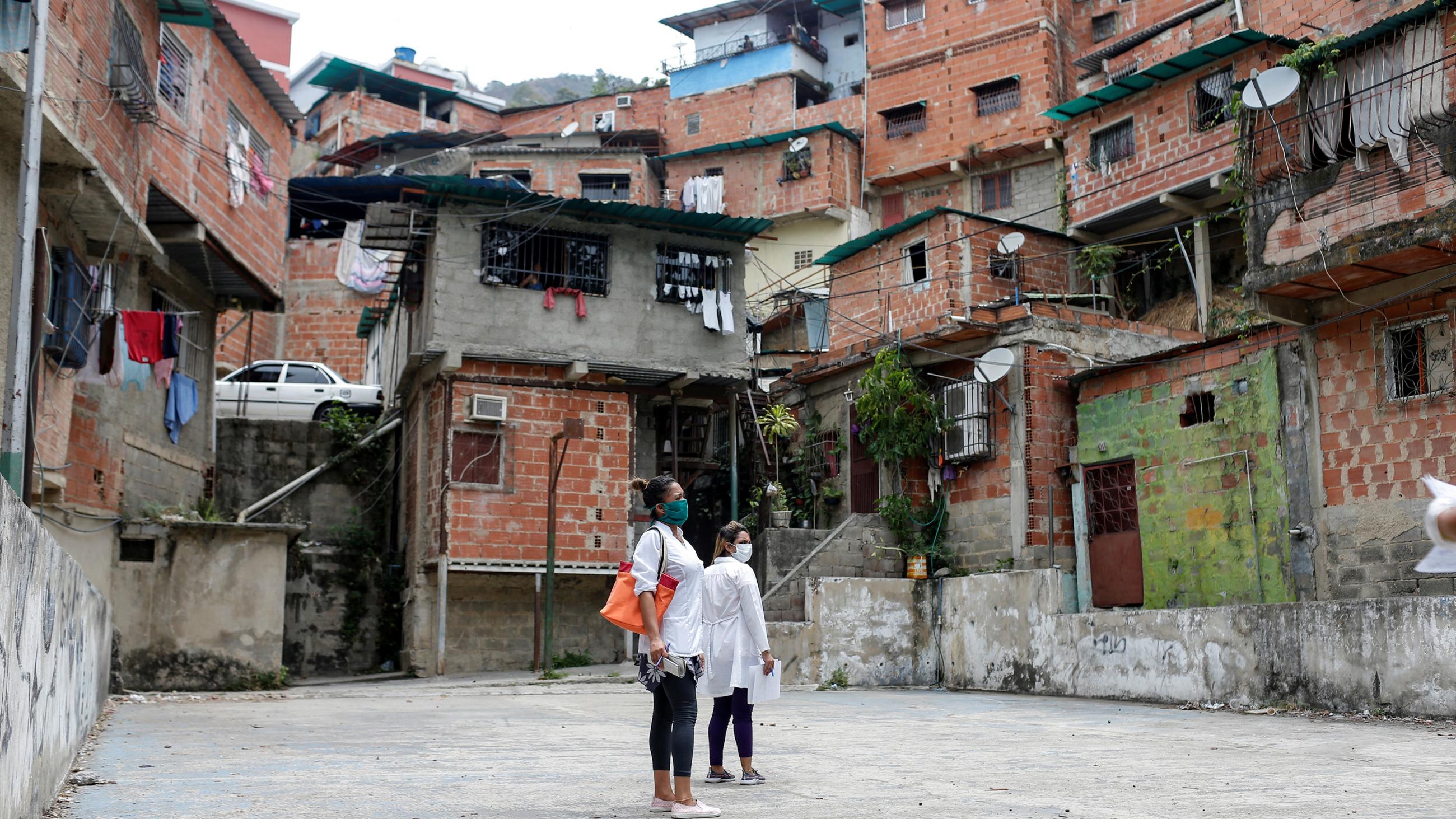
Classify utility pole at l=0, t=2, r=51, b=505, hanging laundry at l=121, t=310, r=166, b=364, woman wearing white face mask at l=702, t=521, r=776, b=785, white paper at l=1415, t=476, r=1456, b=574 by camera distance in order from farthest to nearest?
hanging laundry at l=121, t=310, r=166, b=364 → utility pole at l=0, t=2, r=51, b=505 → woman wearing white face mask at l=702, t=521, r=776, b=785 → white paper at l=1415, t=476, r=1456, b=574

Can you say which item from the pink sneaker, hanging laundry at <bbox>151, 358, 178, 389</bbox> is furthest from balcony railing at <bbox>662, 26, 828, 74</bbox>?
the pink sneaker

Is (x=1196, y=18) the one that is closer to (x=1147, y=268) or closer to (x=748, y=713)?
(x=1147, y=268)

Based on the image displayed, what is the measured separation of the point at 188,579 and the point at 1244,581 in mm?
14468

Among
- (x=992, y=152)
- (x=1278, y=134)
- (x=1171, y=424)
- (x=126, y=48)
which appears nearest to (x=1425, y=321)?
(x=1278, y=134)

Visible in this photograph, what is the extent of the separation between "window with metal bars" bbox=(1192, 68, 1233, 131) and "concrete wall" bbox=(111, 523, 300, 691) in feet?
59.5

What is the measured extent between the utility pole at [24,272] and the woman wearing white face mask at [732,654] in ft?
25.2

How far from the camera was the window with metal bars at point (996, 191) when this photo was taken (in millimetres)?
33531

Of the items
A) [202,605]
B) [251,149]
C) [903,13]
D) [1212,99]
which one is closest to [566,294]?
[251,149]

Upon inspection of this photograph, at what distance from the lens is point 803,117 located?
38469 mm

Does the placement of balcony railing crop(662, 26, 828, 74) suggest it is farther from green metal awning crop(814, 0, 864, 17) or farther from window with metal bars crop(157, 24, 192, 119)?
window with metal bars crop(157, 24, 192, 119)

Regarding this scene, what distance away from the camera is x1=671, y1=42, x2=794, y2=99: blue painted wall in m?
40.2

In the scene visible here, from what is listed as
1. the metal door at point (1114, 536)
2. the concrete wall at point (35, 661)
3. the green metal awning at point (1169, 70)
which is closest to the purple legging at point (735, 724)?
the concrete wall at point (35, 661)

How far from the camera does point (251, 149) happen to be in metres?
20.5

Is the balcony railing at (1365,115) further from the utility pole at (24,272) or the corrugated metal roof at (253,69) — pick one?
the corrugated metal roof at (253,69)
